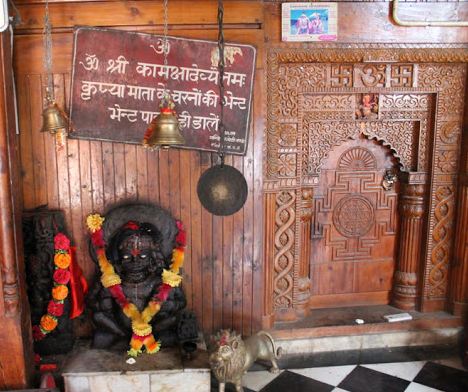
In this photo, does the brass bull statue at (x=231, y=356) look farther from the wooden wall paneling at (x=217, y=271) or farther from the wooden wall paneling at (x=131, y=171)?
the wooden wall paneling at (x=131, y=171)

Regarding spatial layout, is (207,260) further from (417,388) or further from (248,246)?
(417,388)

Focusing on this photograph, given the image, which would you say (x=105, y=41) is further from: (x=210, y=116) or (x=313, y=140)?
(x=313, y=140)

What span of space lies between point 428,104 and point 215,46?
2087 mm

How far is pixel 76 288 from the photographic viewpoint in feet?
12.8

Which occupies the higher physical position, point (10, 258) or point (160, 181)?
point (160, 181)

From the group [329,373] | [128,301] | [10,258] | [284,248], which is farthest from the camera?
[284,248]

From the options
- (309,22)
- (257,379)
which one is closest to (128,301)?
(257,379)

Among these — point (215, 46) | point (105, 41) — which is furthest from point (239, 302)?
point (105, 41)

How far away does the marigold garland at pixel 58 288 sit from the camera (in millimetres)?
3734

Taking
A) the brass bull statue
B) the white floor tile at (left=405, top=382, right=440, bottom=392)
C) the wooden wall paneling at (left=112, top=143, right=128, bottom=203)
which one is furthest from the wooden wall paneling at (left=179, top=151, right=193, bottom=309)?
the white floor tile at (left=405, top=382, right=440, bottom=392)

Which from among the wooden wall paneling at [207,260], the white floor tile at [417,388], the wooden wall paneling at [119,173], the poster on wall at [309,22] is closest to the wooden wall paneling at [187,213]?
the wooden wall paneling at [207,260]

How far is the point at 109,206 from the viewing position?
400cm

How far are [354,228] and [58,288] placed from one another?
9.20 feet

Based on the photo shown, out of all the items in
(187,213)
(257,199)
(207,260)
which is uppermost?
(257,199)
